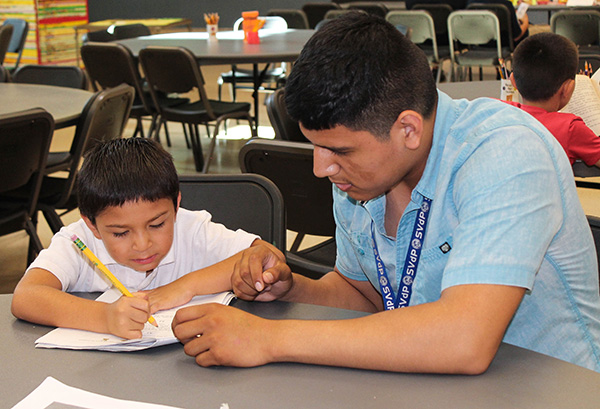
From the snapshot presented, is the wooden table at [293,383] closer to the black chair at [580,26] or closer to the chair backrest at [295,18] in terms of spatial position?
the black chair at [580,26]

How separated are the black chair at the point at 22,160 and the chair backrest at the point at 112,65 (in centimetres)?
A: 185

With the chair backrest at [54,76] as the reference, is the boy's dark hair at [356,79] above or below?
above

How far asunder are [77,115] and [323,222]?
124 cm

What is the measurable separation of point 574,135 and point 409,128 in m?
1.59

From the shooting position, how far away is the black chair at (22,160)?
A: 2.28m

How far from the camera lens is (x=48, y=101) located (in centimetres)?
304

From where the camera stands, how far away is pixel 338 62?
3.14 ft

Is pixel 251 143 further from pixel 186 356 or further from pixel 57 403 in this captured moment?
pixel 57 403

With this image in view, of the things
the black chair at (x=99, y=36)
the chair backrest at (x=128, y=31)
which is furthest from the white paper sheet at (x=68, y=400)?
the chair backrest at (x=128, y=31)

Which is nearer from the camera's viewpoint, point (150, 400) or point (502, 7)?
point (150, 400)

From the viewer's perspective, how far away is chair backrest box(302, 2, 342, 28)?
7.30 metres

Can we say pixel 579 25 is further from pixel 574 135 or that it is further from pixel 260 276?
pixel 260 276

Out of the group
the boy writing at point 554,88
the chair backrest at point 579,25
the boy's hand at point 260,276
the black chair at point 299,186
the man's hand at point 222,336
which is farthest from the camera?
the chair backrest at point 579,25

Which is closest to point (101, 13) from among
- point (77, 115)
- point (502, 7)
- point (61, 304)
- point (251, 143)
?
point (502, 7)
